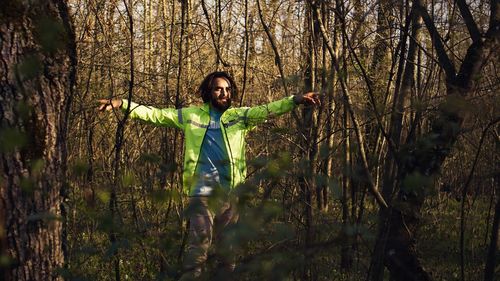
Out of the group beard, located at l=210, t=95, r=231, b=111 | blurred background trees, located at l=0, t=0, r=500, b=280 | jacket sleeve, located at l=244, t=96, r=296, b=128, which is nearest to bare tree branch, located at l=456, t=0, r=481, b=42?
blurred background trees, located at l=0, t=0, r=500, b=280

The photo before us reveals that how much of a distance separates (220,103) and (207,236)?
2748 millimetres

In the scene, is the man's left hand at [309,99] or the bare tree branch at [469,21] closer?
the man's left hand at [309,99]

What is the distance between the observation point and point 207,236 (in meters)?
1.91

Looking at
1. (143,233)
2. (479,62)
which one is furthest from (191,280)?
(479,62)

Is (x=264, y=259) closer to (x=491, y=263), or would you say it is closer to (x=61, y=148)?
(x=61, y=148)

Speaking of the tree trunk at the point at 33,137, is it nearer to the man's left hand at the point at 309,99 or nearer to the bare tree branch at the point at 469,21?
the man's left hand at the point at 309,99

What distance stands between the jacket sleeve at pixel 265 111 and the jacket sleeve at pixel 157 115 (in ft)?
2.54

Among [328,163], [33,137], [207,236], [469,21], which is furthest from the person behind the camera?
[469,21]

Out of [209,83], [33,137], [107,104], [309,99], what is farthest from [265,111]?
[33,137]

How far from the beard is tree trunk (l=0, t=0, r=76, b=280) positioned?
77.6 inches

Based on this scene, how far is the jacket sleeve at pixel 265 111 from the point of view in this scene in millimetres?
3837

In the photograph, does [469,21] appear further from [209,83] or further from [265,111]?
[209,83]

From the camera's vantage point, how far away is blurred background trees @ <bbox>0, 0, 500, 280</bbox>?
1.81 meters

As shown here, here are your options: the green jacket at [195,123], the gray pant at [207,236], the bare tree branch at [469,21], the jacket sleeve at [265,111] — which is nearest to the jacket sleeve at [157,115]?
the green jacket at [195,123]
